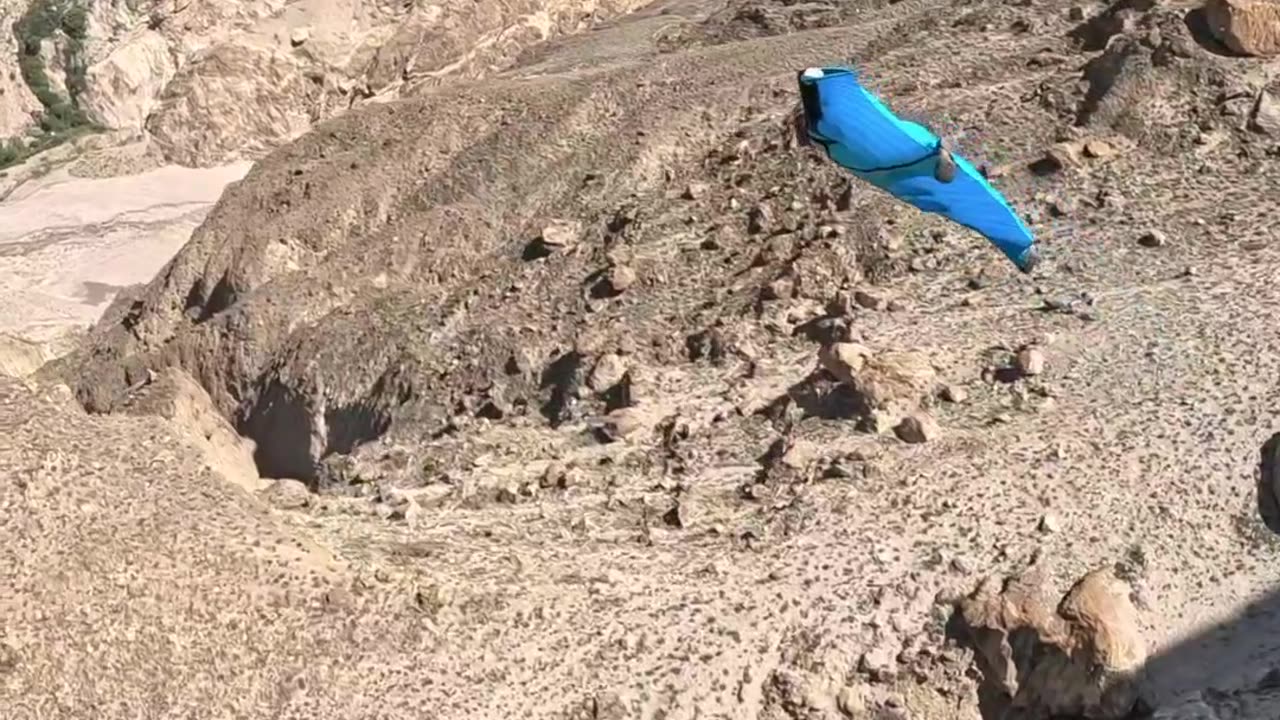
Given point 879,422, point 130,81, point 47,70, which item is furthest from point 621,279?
point 47,70

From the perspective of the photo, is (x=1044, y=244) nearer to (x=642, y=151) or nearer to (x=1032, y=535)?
(x=1032, y=535)

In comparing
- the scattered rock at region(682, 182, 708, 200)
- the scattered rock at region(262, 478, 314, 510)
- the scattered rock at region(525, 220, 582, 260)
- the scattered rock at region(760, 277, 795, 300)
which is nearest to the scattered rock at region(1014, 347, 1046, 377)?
the scattered rock at region(760, 277, 795, 300)

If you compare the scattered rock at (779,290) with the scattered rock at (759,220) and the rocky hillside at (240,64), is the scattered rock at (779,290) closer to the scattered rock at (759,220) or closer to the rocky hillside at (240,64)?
the scattered rock at (759,220)

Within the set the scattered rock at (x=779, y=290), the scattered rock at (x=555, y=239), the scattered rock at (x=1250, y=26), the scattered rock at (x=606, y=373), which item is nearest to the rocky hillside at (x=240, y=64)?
the scattered rock at (x=555, y=239)

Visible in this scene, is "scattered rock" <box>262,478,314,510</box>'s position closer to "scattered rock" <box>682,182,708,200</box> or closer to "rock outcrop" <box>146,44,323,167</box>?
"scattered rock" <box>682,182,708,200</box>

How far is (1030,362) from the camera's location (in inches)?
452

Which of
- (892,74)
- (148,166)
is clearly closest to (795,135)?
(892,74)

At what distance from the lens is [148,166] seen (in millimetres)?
24703

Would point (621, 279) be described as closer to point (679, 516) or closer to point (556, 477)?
point (556, 477)

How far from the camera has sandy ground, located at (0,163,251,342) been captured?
21.3 meters

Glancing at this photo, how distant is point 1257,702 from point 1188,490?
73.8 inches

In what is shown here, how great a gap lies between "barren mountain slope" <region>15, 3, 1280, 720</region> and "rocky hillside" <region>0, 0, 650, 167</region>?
20.9 feet

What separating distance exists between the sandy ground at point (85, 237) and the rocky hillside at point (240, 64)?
101cm

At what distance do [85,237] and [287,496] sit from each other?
14.0 metres
